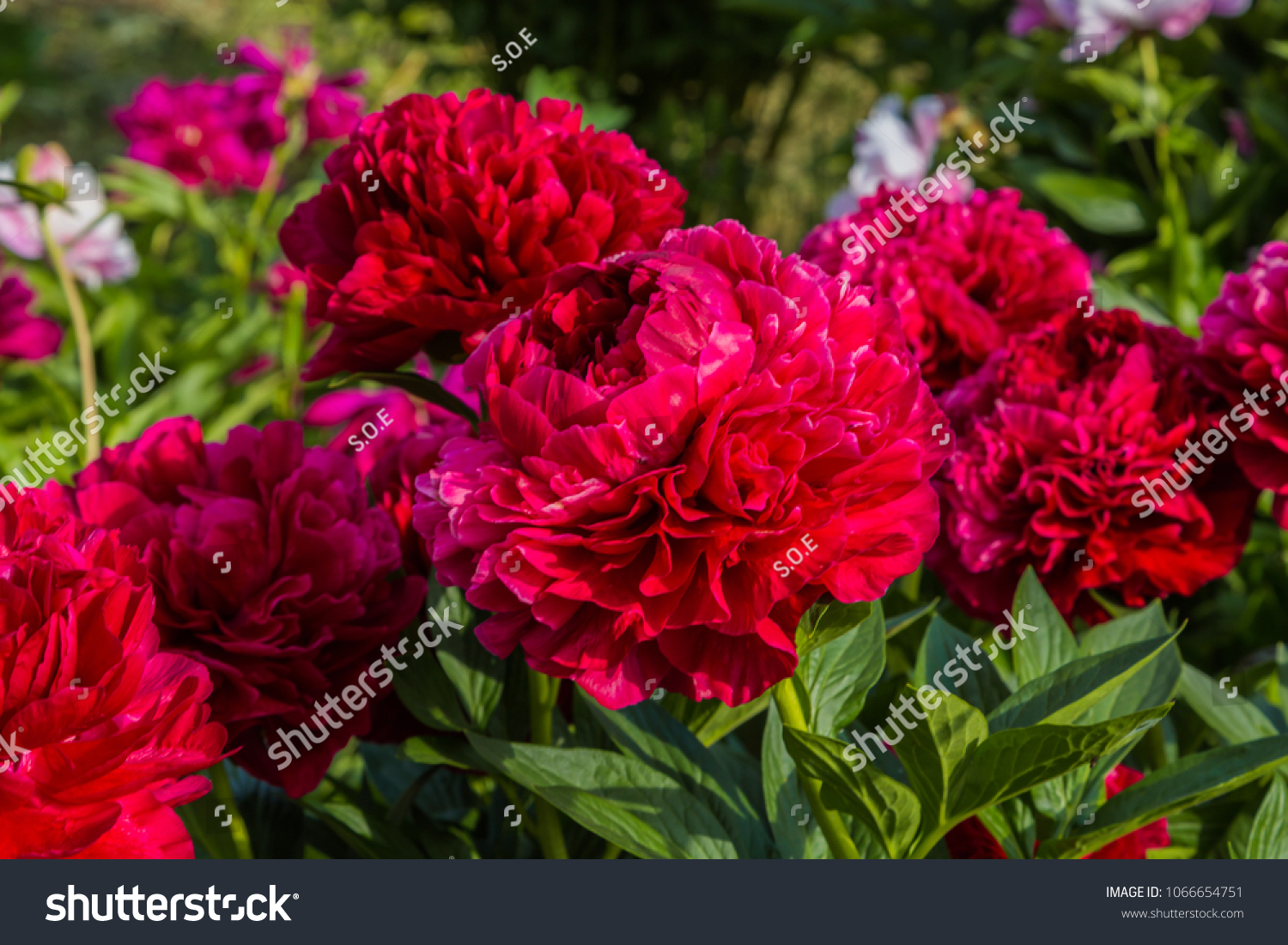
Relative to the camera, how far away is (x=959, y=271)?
0.74 metres

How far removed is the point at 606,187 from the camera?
21.6 inches

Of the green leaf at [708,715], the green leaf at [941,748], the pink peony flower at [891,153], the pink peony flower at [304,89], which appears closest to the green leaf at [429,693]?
the green leaf at [708,715]

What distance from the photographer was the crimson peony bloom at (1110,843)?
0.56m

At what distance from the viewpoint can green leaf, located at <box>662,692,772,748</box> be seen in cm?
58

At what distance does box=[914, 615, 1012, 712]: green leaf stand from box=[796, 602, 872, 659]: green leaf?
14 cm

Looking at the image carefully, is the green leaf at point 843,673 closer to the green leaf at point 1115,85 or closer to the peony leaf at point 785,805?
the peony leaf at point 785,805

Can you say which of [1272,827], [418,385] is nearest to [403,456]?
[418,385]

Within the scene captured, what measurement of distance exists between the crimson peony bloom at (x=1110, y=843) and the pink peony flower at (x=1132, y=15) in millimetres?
908

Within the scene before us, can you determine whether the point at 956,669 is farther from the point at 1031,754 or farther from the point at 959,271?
the point at 959,271

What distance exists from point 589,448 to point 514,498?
0.03 meters

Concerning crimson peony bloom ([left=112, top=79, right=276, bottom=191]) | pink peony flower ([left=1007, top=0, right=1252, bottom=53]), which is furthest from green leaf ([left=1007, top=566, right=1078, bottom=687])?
crimson peony bloom ([left=112, top=79, right=276, bottom=191])

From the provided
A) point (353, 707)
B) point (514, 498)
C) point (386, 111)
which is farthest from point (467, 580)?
point (386, 111)

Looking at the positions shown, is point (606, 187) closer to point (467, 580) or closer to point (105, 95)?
point (467, 580)

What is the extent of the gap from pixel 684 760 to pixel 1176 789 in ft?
0.72
